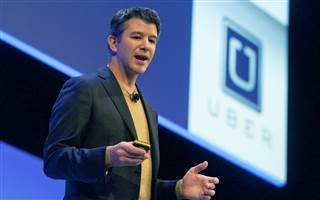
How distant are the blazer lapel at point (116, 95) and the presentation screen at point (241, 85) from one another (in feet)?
4.21

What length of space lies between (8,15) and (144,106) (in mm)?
793

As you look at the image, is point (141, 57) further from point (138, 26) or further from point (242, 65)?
point (242, 65)

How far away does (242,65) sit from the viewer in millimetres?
3260

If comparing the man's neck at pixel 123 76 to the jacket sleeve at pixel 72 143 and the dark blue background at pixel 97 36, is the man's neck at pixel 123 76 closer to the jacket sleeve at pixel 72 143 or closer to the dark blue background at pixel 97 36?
the jacket sleeve at pixel 72 143

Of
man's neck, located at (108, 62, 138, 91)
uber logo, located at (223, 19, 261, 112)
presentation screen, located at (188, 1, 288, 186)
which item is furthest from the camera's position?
uber logo, located at (223, 19, 261, 112)

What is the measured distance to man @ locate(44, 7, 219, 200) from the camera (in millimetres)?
1379

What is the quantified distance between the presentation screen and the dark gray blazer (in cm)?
134

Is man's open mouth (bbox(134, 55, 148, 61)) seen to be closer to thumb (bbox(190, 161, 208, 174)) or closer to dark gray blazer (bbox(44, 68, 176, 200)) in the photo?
dark gray blazer (bbox(44, 68, 176, 200))

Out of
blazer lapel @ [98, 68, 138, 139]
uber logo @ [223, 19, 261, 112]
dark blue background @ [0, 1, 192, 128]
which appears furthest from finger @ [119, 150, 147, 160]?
uber logo @ [223, 19, 261, 112]

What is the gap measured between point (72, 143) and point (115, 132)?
105 mm

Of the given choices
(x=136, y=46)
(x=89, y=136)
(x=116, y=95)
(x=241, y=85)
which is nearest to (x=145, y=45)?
(x=136, y=46)

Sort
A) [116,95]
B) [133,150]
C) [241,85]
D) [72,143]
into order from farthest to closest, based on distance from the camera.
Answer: [241,85] < [116,95] < [72,143] < [133,150]

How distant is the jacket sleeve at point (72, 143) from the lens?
4.50 ft

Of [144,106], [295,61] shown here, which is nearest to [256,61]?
[295,61]
